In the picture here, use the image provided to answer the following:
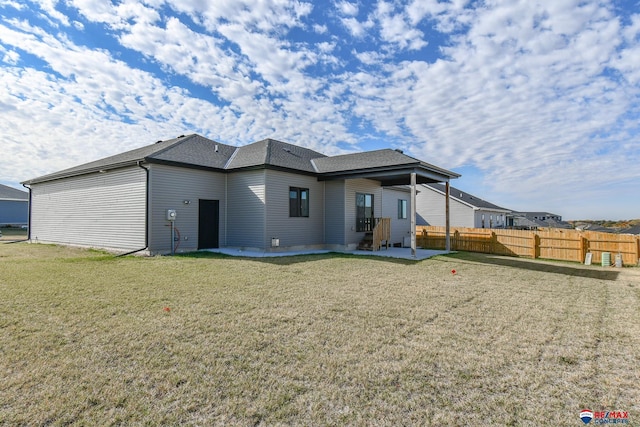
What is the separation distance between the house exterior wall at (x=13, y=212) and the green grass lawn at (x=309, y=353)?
3380 cm

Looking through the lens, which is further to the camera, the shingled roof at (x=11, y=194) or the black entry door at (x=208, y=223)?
the shingled roof at (x=11, y=194)

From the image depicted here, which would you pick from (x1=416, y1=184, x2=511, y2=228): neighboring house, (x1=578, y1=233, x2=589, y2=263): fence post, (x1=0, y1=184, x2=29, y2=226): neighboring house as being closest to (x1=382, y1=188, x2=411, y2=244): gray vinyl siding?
(x1=578, y1=233, x2=589, y2=263): fence post

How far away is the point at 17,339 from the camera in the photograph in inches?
140

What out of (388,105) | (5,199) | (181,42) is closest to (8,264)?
(181,42)

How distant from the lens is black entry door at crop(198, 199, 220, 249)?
1234 centimetres

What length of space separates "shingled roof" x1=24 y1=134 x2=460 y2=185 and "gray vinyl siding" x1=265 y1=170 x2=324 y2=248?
1.42 feet

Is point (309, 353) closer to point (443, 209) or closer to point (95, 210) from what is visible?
point (95, 210)

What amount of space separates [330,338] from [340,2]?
9468 mm

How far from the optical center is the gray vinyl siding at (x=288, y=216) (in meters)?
12.1

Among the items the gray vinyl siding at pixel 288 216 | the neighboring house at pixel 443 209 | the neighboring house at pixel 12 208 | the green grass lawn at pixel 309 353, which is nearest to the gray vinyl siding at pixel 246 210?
the gray vinyl siding at pixel 288 216

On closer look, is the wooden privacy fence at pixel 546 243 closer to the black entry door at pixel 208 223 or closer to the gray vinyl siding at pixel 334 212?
the gray vinyl siding at pixel 334 212

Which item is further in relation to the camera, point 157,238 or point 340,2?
point 157,238

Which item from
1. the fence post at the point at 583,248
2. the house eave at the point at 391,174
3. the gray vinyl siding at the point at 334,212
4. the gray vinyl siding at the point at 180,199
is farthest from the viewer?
the gray vinyl siding at the point at 334,212

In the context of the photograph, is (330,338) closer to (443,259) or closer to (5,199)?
(443,259)
